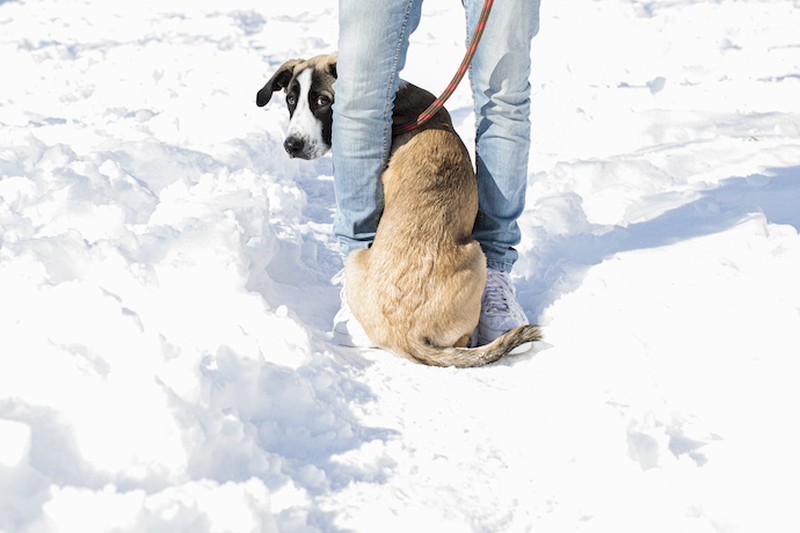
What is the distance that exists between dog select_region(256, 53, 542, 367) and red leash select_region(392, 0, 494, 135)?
0.02 m

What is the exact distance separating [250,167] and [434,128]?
2237 millimetres

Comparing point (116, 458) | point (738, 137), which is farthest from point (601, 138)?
point (116, 458)

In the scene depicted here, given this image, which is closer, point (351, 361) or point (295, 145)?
point (351, 361)

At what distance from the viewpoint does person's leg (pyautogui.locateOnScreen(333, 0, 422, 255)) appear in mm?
2652

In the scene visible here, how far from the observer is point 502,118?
296cm

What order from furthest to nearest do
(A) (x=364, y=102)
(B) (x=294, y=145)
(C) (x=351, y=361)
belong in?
(B) (x=294, y=145), (A) (x=364, y=102), (C) (x=351, y=361)

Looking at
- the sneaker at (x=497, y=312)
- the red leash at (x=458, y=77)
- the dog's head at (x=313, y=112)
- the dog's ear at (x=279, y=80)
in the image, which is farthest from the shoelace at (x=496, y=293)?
the dog's ear at (x=279, y=80)

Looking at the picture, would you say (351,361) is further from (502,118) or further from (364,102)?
(502,118)

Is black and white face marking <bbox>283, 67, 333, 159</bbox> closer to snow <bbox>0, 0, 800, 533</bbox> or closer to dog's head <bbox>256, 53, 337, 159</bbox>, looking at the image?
dog's head <bbox>256, 53, 337, 159</bbox>

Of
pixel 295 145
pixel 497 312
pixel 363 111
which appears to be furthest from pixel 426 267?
pixel 295 145

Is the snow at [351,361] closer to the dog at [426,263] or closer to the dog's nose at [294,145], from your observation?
the dog at [426,263]

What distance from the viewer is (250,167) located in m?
4.95

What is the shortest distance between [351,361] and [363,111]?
84cm

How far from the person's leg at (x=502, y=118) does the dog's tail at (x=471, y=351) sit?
0.51m
